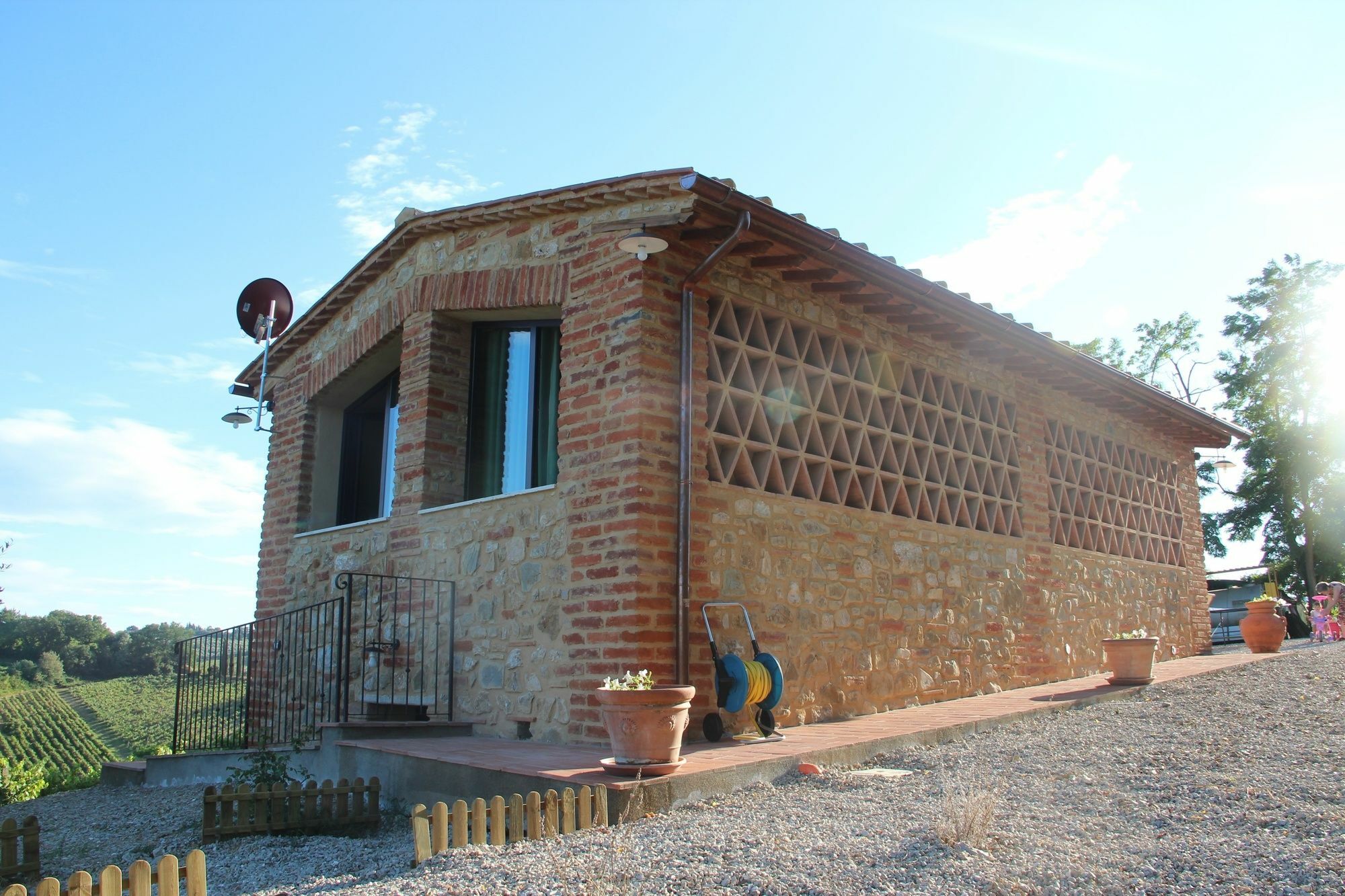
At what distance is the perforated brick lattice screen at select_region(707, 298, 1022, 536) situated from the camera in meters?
6.89

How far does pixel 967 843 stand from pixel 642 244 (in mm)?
3840

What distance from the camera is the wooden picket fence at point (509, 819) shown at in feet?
12.9

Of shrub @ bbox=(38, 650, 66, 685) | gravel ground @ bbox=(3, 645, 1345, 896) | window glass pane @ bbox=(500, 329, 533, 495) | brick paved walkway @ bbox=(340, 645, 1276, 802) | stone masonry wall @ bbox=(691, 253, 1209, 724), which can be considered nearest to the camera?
gravel ground @ bbox=(3, 645, 1345, 896)

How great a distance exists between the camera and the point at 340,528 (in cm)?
885

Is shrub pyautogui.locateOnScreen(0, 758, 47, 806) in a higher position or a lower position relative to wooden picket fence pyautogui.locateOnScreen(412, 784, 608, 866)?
lower

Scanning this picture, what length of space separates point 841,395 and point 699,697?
9.10 feet

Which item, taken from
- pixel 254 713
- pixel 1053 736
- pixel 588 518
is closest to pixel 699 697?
pixel 588 518

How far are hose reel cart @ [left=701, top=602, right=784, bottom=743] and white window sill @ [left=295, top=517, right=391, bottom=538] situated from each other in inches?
136

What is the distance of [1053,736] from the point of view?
648 centimetres

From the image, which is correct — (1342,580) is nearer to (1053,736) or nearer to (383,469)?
(1053,736)

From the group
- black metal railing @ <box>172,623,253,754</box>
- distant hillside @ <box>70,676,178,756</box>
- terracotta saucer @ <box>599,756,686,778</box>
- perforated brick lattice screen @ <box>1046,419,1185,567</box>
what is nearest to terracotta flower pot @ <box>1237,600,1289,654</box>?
perforated brick lattice screen @ <box>1046,419,1185,567</box>

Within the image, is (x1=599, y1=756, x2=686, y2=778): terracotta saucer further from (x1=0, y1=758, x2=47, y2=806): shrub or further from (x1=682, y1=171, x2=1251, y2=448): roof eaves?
(x1=0, y1=758, x2=47, y2=806): shrub

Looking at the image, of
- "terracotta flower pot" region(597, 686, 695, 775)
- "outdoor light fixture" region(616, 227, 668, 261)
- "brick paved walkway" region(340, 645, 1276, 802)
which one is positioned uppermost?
"outdoor light fixture" region(616, 227, 668, 261)

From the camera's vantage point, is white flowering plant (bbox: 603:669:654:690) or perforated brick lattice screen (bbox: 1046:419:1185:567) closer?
white flowering plant (bbox: 603:669:654:690)
